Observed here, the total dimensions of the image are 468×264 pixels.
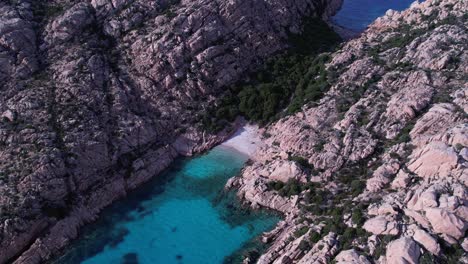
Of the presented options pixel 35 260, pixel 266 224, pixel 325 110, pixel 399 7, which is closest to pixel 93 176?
pixel 35 260

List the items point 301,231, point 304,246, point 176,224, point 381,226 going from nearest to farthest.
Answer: point 381,226, point 304,246, point 301,231, point 176,224

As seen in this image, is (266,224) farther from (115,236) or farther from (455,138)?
(455,138)

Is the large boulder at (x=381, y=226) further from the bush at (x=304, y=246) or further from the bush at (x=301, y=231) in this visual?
the bush at (x=301, y=231)

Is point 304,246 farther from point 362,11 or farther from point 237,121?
point 362,11

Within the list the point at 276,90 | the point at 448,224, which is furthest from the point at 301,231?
the point at 276,90

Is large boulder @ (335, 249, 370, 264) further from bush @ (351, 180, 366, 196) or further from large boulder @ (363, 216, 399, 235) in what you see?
bush @ (351, 180, 366, 196)

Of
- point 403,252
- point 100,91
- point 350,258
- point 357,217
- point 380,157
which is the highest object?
point 100,91

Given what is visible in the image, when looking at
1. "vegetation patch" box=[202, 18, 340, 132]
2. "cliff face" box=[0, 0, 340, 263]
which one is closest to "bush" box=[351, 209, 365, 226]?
"vegetation patch" box=[202, 18, 340, 132]
